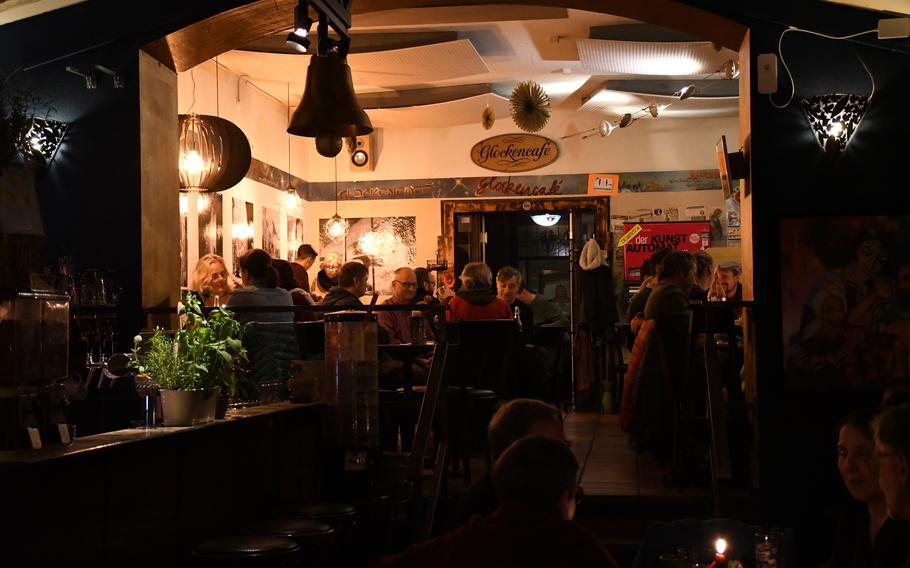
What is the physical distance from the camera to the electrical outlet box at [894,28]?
233 inches

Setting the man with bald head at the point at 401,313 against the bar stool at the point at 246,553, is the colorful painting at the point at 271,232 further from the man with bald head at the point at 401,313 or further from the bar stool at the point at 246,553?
the bar stool at the point at 246,553

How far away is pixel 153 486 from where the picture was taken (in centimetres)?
399

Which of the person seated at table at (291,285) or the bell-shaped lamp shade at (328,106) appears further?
the person seated at table at (291,285)

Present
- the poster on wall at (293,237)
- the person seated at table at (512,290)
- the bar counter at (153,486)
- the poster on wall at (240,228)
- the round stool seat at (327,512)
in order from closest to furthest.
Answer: the bar counter at (153,486)
the round stool seat at (327,512)
the person seated at table at (512,290)
the poster on wall at (240,228)
the poster on wall at (293,237)

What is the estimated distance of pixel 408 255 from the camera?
13.2 m

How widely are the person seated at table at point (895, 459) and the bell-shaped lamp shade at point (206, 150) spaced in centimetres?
533

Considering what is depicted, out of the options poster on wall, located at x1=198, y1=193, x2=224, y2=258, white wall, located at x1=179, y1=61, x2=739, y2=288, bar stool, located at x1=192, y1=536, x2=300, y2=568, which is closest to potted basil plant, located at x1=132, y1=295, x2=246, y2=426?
bar stool, located at x1=192, y1=536, x2=300, y2=568

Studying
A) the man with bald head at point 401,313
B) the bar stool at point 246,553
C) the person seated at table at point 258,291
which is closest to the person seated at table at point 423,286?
the man with bald head at point 401,313

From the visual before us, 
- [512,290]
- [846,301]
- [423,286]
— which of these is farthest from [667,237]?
[846,301]

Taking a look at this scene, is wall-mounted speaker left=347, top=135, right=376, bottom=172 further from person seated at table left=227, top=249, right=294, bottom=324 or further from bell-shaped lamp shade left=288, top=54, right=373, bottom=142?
bell-shaped lamp shade left=288, top=54, right=373, bottom=142

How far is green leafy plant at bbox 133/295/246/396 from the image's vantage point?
441 centimetres

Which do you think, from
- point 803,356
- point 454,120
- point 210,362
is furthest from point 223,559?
point 454,120

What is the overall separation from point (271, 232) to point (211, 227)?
1.81 meters

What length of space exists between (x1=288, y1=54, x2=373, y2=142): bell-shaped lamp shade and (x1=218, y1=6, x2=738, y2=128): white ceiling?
3.59 m
